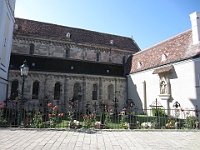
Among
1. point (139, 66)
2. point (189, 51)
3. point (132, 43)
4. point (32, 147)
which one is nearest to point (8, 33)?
point (32, 147)

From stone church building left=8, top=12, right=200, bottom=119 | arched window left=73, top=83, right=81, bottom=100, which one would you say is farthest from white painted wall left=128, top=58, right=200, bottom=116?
arched window left=73, top=83, right=81, bottom=100

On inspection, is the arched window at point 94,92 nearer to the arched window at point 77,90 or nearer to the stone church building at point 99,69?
the stone church building at point 99,69

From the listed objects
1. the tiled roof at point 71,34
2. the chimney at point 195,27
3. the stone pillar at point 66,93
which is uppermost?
the tiled roof at point 71,34

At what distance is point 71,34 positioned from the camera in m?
26.8

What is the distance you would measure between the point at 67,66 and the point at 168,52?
13.3m

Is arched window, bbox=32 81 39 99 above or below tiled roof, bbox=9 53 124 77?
below

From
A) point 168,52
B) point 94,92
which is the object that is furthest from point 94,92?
point 168,52

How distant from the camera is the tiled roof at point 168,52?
1620cm

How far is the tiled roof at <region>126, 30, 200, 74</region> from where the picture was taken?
16.2 meters

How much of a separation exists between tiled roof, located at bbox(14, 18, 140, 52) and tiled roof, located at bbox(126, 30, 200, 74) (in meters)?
6.58

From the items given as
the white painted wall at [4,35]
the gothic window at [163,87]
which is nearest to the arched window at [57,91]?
the white painted wall at [4,35]

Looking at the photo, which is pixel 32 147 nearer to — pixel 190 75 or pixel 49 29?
pixel 190 75

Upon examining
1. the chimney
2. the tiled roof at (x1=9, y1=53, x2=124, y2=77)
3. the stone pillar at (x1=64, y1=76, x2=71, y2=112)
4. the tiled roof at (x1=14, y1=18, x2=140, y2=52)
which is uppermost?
the tiled roof at (x1=14, y1=18, x2=140, y2=52)

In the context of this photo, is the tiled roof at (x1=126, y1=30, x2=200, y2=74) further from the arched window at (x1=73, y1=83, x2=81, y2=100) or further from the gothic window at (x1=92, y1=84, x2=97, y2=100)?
the arched window at (x1=73, y1=83, x2=81, y2=100)
